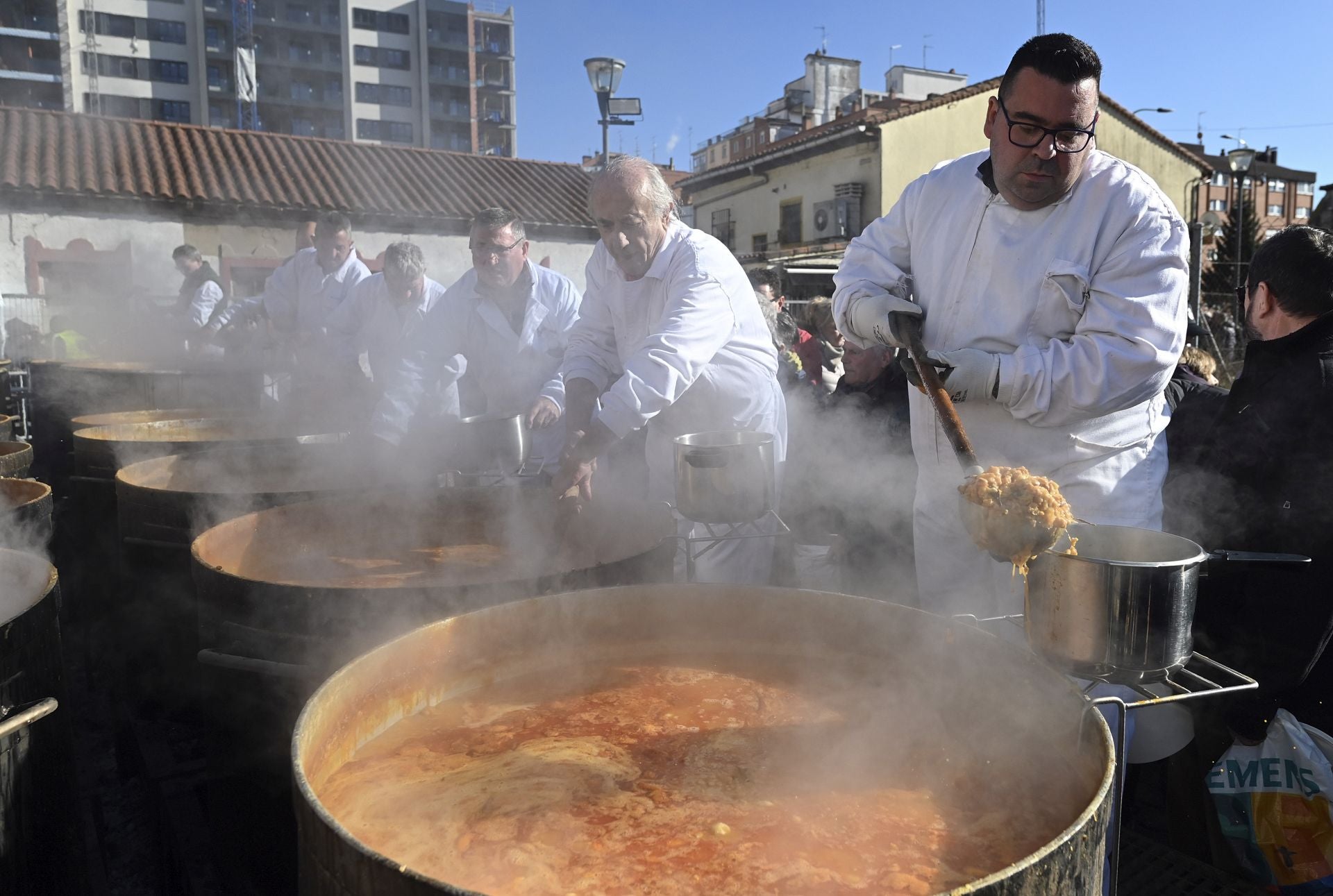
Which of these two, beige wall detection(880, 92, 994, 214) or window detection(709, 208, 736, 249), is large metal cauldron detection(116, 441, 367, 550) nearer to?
beige wall detection(880, 92, 994, 214)

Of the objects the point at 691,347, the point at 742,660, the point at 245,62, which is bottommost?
the point at 742,660

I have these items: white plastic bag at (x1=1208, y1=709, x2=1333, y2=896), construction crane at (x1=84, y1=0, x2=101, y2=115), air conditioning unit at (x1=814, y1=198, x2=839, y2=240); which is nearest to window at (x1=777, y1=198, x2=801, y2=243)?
air conditioning unit at (x1=814, y1=198, x2=839, y2=240)

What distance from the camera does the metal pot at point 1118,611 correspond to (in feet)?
5.13

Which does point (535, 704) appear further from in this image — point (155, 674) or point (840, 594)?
point (155, 674)

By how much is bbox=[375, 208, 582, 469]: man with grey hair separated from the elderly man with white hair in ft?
4.02

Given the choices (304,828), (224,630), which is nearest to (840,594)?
(304,828)

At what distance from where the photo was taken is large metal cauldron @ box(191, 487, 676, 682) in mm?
2072

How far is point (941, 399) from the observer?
2162mm

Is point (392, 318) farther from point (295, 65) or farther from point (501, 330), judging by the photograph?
point (295, 65)

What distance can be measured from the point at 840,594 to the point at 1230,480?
63.6 inches

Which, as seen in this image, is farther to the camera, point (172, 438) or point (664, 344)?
point (172, 438)

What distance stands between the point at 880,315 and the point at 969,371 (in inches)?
14.2

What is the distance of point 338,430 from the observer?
507 cm

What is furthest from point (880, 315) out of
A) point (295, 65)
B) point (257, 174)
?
point (295, 65)
